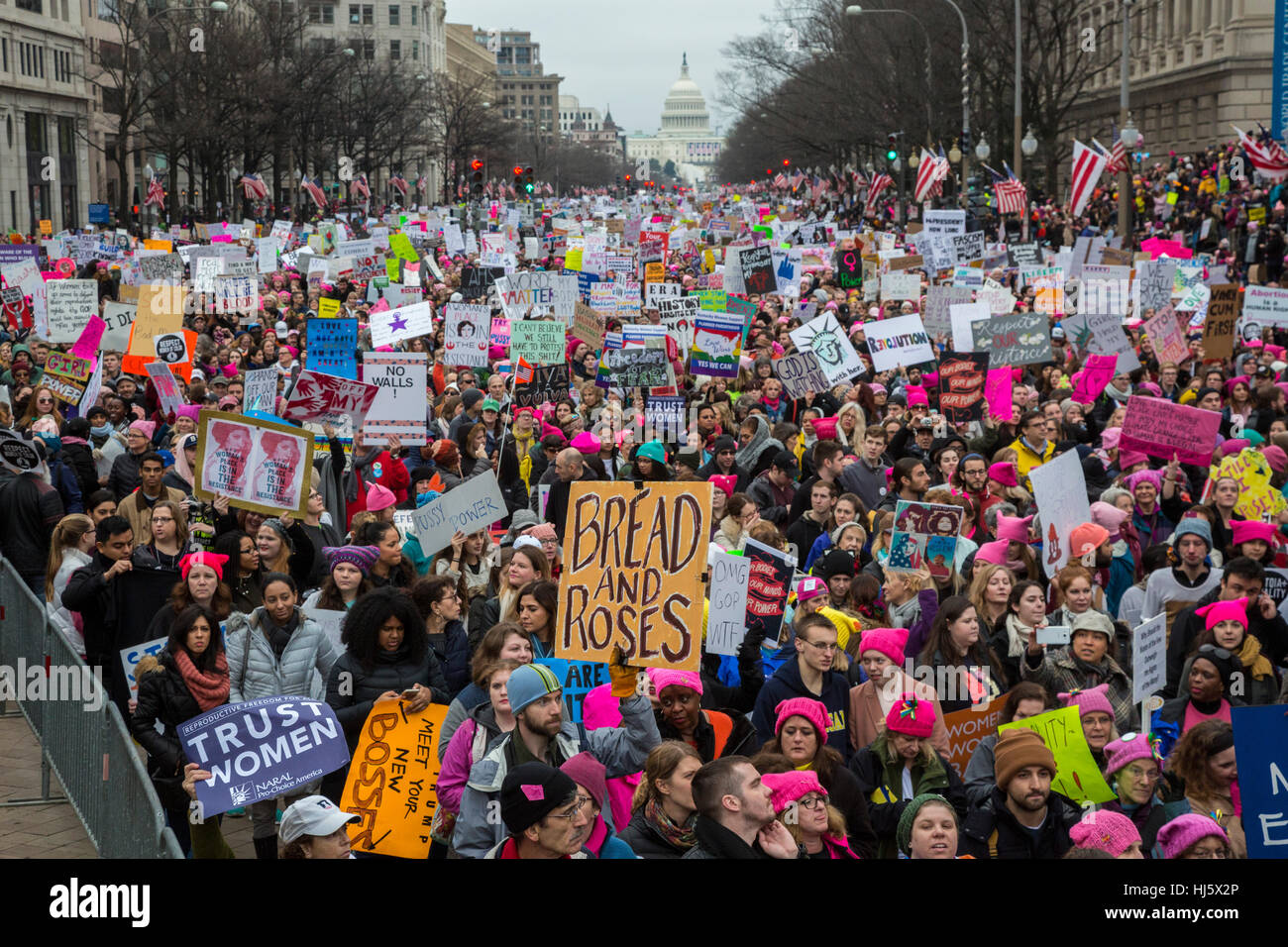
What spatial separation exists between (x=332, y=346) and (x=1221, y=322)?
860cm

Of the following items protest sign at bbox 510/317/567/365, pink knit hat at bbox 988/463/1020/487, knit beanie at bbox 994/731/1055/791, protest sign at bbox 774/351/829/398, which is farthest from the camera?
protest sign at bbox 510/317/567/365

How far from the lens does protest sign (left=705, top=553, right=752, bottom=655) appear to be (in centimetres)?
786

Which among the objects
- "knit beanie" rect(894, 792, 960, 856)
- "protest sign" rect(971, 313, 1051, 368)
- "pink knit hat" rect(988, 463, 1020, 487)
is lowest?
"knit beanie" rect(894, 792, 960, 856)

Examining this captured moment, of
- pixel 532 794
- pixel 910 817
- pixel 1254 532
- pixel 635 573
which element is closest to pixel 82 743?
pixel 635 573

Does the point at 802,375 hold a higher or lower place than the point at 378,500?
higher

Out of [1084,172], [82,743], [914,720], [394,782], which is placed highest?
[1084,172]

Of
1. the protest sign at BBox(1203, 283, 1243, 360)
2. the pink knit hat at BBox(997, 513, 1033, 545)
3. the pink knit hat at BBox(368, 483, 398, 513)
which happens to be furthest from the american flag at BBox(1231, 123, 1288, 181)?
the pink knit hat at BBox(368, 483, 398, 513)

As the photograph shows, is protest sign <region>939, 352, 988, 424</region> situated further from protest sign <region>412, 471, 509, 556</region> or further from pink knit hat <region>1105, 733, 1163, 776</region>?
pink knit hat <region>1105, 733, 1163, 776</region>

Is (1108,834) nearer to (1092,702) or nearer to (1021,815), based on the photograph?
(1021,815)

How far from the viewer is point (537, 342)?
17.1 meters

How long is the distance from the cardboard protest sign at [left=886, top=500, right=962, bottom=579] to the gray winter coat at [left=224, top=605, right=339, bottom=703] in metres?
3.10

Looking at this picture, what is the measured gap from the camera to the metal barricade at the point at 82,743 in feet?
22.2

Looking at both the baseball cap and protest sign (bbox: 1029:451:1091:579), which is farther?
protest sign (bbox: 1029:451:1091:579)

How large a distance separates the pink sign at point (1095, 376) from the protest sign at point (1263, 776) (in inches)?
430
